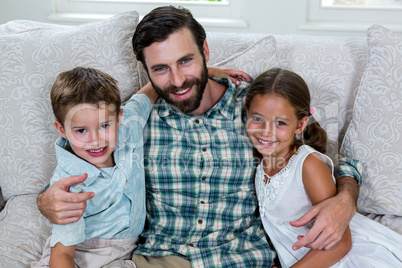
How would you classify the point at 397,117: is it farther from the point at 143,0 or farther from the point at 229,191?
the point at 143,0

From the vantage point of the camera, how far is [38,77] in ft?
5.20

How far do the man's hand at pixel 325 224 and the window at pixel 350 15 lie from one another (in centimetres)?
143

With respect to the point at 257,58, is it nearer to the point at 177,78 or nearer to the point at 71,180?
the point at 177,78

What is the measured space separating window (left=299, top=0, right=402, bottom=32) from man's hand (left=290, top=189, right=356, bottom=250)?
143 centimetres

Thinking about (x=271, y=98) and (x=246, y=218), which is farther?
(x=246, y=218)

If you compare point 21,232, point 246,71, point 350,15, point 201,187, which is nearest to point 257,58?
point 246,71

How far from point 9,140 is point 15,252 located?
42 cm

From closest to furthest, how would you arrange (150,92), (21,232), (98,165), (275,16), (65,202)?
(65,202), (98,165), (21,232), (150,92), (275,16)

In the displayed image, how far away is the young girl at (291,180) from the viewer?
4.39 feet

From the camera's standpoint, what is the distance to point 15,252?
140cm

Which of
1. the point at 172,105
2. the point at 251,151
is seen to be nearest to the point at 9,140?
the point at 172,105

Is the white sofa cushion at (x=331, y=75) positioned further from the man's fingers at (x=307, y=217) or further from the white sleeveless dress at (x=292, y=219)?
the man's fingers at (x=307, y=217)

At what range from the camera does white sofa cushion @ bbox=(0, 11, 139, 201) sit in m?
1.58

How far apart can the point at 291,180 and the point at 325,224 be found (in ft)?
0.63
